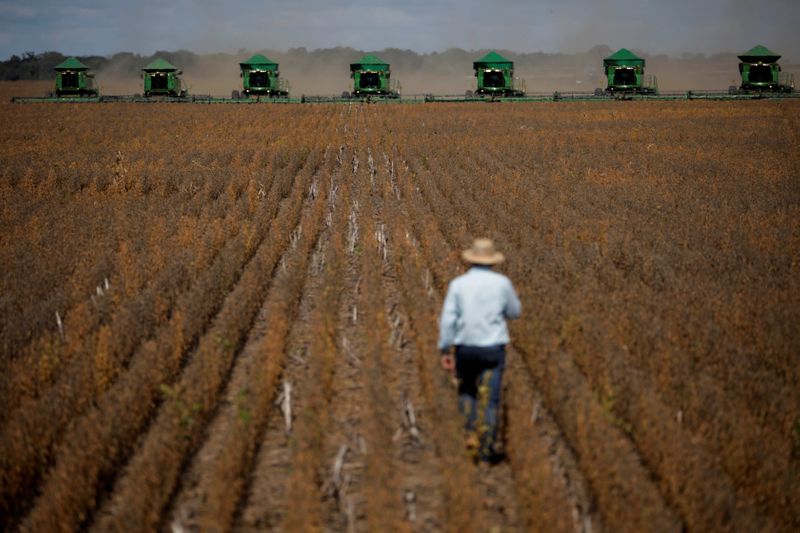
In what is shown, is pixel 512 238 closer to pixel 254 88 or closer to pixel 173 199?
pixel 173 199

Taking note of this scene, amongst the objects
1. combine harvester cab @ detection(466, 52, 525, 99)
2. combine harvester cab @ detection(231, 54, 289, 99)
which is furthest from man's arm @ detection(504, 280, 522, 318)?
combine harvester cab @ detection(231, 54, 289, 99)

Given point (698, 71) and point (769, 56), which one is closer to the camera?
point (769, 56)

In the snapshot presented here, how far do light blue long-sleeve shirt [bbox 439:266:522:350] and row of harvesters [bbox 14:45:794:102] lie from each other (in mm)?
37479

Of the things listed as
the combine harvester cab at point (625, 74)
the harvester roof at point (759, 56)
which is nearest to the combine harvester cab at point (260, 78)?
the combine harvester cab at point (625, 74)

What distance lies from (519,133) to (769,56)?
77.6 feet

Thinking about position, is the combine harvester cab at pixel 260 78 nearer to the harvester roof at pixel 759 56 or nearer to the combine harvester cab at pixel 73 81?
the combine harvester cab at pixel 73 81

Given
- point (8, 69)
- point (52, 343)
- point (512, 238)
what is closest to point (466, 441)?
point (52, 343)

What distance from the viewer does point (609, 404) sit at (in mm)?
5246

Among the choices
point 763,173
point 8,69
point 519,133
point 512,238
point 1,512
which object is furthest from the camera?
point 8,69

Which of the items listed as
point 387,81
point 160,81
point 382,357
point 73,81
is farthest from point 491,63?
point 382,357

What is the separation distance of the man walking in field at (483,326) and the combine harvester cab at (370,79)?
38563mm

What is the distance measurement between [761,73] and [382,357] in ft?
140

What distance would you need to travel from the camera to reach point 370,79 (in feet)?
141

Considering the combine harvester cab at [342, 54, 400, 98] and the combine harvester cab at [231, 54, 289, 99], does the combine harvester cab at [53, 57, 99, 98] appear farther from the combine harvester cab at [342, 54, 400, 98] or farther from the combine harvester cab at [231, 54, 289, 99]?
the combine harvester cab at [342, 54, 400, 98]
